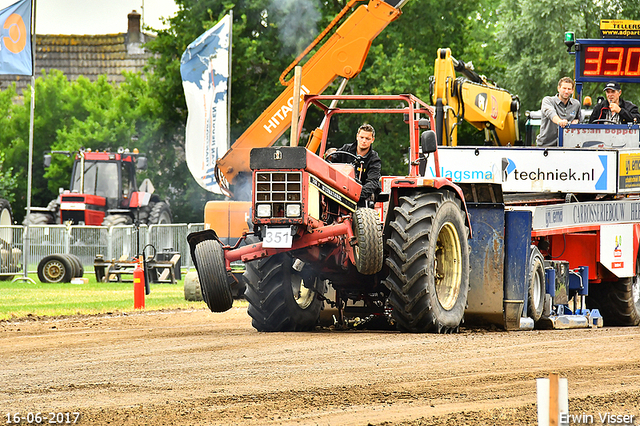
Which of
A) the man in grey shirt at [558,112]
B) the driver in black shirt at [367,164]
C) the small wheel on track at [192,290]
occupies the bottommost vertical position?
the small wheel on track at [192,290]

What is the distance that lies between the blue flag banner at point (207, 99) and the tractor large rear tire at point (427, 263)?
12.5 m

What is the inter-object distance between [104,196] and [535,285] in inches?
880

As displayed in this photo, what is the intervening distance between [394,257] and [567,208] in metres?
4.35

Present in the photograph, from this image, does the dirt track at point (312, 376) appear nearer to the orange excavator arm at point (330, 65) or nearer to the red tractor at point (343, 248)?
the red tractor at point (343, 248)

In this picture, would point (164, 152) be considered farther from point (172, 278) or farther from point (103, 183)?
point (172, 278)

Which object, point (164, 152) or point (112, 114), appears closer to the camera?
point (164, 152)

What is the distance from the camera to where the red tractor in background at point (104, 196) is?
31422 millimetres

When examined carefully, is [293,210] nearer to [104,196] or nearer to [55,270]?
[55,270]

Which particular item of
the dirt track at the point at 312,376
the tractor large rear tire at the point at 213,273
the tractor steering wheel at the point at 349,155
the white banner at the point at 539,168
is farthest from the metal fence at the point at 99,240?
the tractor large rear tire at the point at 213,273

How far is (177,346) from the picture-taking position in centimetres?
947

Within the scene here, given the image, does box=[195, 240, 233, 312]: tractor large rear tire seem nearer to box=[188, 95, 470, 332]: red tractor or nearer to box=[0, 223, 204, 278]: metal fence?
box=[188, 95, 470, 332]: red tractor

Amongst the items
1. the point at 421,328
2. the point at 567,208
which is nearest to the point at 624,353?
the point at 421,328

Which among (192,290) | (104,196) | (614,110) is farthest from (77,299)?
(104,196)

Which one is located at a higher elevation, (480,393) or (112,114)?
(112,114)
